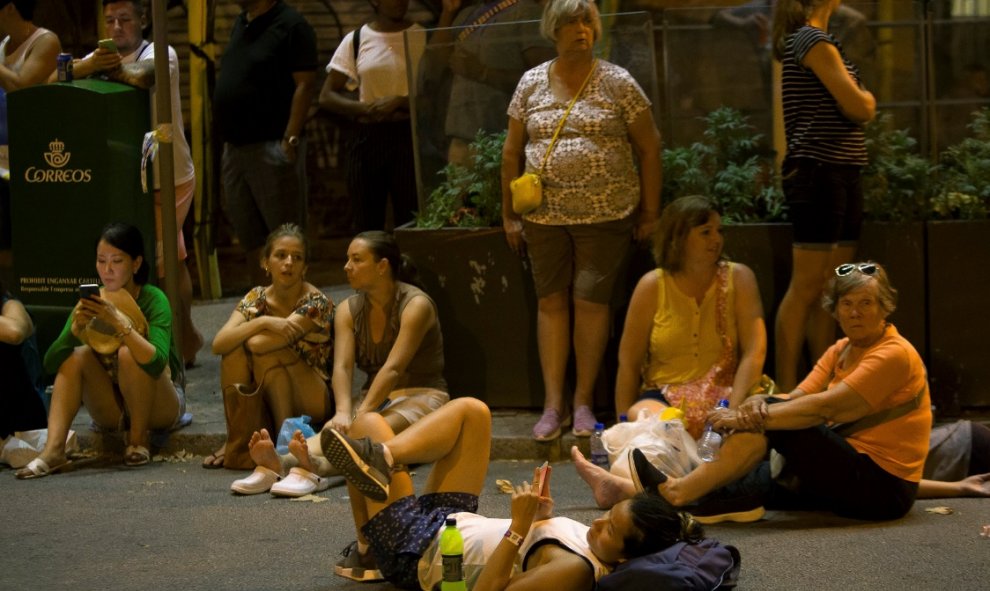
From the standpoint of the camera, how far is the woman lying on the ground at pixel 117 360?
718 centimetres

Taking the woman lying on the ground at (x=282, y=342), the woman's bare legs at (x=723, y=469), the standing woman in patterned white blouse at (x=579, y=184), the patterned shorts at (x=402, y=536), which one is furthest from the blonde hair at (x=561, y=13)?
the patterned shorts at (x=402, y=536)

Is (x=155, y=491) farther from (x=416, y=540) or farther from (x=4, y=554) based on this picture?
(x=416, y=540)

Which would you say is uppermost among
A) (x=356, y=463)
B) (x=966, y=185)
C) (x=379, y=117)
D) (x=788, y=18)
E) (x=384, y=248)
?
(x=788, y=18)

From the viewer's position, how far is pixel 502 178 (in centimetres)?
736

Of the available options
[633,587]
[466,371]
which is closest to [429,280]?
[466,371]

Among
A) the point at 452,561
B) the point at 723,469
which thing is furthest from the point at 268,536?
the point at 723,469

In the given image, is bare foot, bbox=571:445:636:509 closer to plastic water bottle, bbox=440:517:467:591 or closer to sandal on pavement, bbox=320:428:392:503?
sandal on pavement, bbox=320:428:392:503

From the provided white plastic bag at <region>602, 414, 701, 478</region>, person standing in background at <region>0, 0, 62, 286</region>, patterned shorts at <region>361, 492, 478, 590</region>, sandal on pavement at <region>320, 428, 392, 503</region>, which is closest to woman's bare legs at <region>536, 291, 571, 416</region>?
white plastic bag at <region>602, 414, 701, 478</region>

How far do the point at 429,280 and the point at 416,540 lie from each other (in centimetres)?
275

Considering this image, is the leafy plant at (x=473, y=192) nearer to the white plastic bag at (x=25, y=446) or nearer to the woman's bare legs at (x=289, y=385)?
the woman's bare legs at (x=289, y=385)

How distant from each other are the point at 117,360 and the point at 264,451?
119 cm

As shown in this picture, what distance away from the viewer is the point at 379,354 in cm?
716

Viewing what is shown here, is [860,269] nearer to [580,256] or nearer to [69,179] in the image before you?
[580,256]

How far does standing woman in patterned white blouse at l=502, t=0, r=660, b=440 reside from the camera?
7.05 m
